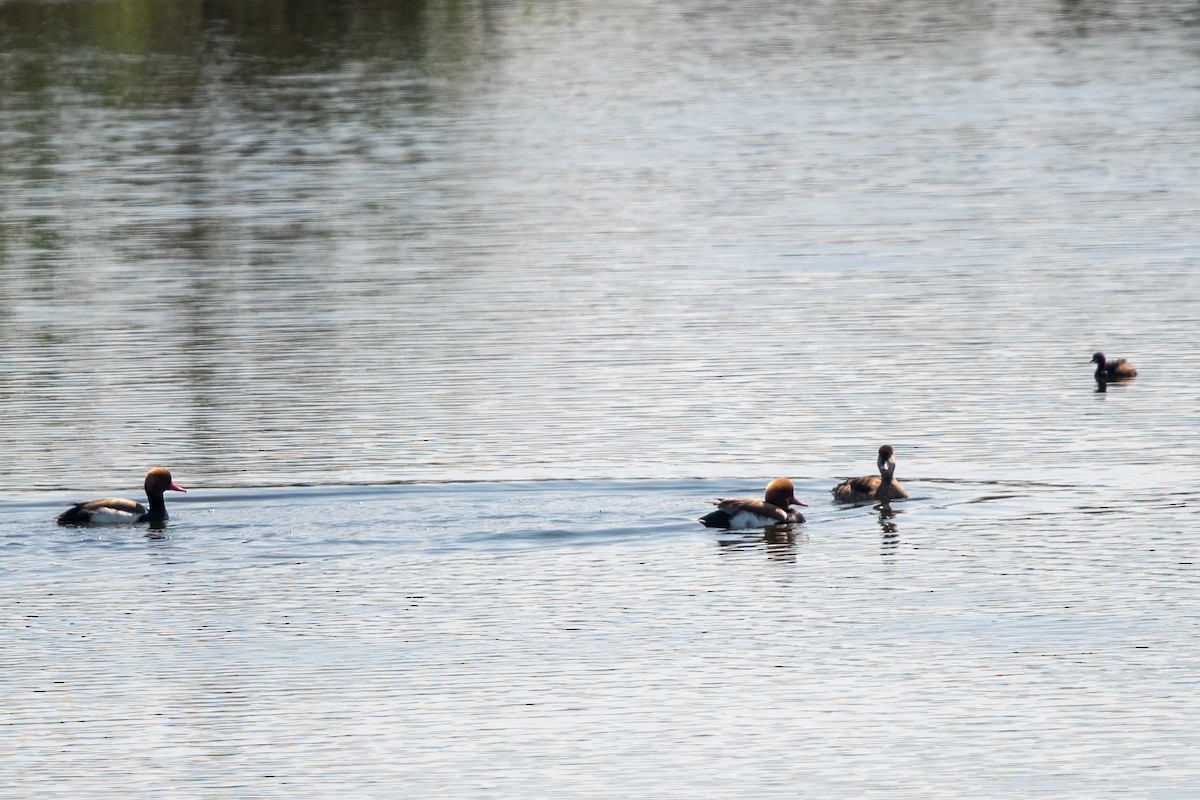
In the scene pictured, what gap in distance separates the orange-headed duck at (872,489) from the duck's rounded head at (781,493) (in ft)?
1.50

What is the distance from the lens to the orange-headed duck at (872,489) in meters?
19.3

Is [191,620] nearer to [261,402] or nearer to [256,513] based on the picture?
[256,513]

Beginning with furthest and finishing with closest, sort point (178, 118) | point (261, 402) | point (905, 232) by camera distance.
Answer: point (178, 118) → point (905, 232) → point (261, 402)

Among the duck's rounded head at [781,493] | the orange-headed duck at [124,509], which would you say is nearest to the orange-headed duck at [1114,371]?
the duck's rounded head at [781,493]

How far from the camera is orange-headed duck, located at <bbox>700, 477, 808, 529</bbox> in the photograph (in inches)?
738

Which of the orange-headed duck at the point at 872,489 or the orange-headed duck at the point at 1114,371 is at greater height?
the orange-headed duck at the point at 1114,371

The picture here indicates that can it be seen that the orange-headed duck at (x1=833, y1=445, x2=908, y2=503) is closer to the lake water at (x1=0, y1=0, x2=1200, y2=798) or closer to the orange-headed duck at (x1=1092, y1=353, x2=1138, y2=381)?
the lake water at (x1=0, y1=0, x2=1200, y2=798)

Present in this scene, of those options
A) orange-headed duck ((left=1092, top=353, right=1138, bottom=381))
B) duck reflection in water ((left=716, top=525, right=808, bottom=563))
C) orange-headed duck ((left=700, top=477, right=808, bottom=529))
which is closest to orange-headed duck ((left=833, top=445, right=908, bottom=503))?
orange-headed duck ((left=700, top=477, right=808, bottom=529))

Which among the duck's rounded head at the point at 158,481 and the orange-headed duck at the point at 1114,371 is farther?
the orange-headed duck at the point at 1114,371

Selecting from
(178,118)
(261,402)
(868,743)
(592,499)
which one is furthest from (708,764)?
(178,118)

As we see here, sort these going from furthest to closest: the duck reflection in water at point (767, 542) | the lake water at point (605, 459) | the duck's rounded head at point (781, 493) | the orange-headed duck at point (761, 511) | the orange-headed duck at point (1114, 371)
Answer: the orange-headed duck at point (1114, 371)
the duck's rounded head at point (781, 493)
the orange-headed duck at point (761, 511)
the duck reflection in water at point (767, 542)
the lake water at point (605, 459)

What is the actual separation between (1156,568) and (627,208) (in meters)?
23.2

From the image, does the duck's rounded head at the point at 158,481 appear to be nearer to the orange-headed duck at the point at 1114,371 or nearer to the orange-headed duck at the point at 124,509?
the orange-headed duck at the point at 124,509

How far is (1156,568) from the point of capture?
17.0 m
